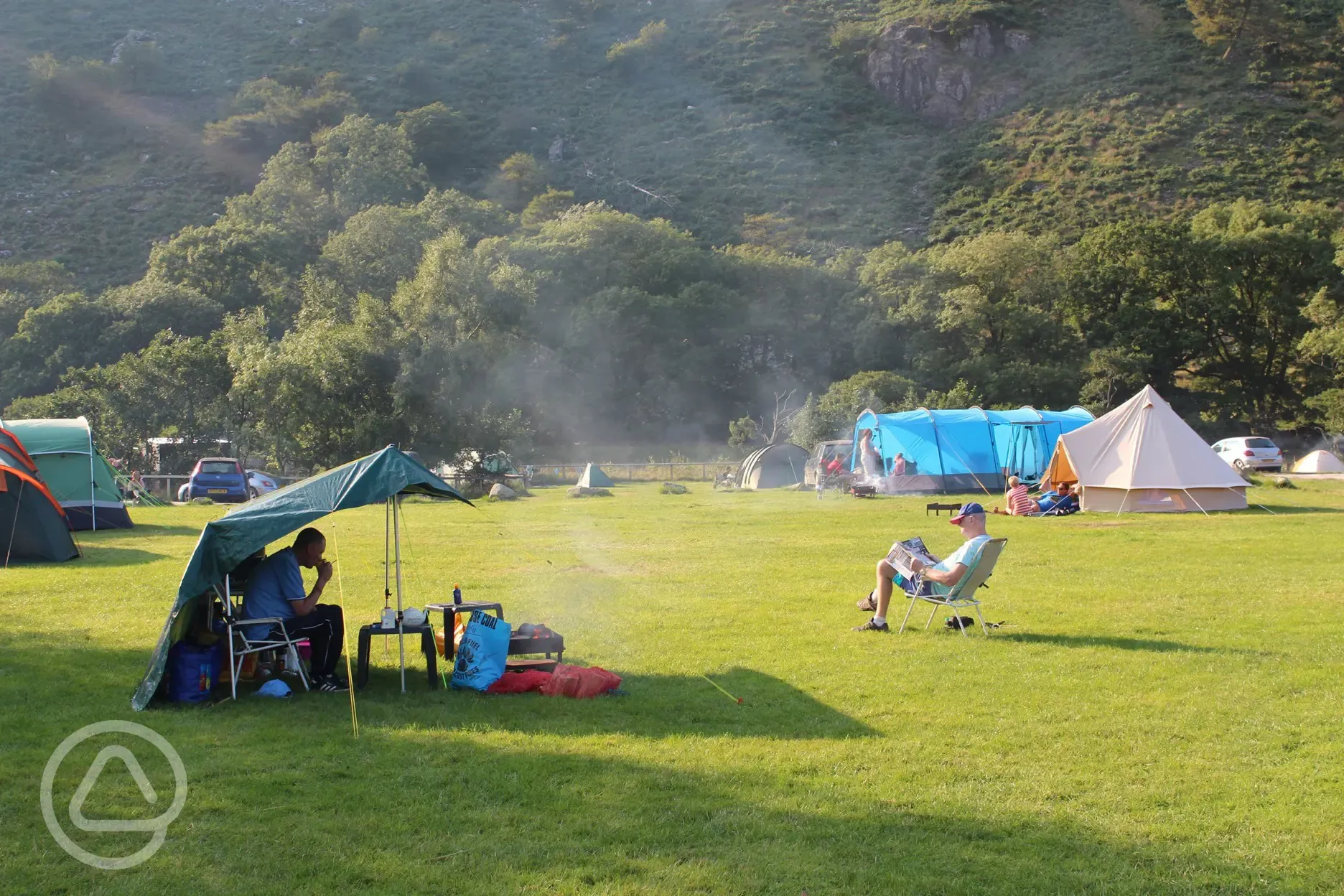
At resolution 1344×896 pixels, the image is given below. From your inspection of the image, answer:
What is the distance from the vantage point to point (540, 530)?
2075cm

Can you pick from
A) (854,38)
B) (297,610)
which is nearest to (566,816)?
(297,610)

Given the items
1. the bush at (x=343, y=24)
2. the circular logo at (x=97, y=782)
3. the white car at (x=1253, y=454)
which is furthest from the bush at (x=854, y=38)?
the circular logo at (x=97, y=782)

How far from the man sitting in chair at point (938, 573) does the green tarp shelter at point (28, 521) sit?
40.3 feet

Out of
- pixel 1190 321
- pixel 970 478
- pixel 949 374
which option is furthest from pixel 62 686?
pixel 1190 321

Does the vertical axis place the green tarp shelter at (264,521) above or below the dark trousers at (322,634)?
above

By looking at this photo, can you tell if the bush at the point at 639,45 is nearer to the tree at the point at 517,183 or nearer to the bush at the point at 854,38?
the bush at the point at 854,38

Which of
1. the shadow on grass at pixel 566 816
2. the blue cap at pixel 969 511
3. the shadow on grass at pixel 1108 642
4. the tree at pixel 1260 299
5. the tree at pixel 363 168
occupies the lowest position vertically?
the shadow on grass at pixel 566 816

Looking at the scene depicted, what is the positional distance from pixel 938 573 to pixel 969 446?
22.2 m

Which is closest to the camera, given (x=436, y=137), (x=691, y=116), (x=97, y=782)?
(x=97, y=782)

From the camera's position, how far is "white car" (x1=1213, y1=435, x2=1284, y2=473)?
39219 mm

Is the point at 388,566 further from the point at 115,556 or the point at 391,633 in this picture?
the point at 115,556

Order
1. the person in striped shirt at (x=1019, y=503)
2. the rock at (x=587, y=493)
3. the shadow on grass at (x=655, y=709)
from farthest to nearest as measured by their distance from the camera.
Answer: the rock at (x=587, y=493), the person in striped shirt at (x=1019, y=503), the shadow on grass at (x=655, y=709)

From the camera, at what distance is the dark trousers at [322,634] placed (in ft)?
27.4

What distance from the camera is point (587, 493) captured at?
34406 millimetres
